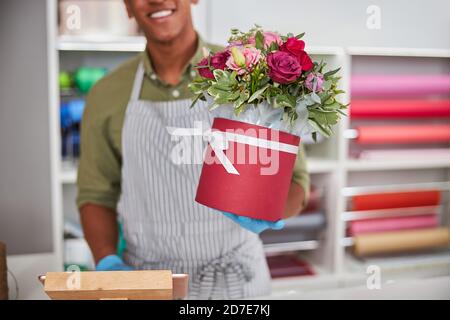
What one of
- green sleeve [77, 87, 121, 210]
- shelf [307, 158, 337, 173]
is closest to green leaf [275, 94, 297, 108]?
green sleeve [77, 87, 121, 210]

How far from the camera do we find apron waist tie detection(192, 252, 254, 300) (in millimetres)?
1269

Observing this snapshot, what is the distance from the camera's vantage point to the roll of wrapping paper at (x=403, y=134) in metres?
1.52

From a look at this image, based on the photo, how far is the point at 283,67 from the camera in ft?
2.84

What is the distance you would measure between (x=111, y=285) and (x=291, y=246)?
0.98m

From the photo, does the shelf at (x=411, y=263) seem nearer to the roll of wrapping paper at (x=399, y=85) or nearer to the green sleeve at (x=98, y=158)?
the roll of wrapping paper at (x=399, y=85)

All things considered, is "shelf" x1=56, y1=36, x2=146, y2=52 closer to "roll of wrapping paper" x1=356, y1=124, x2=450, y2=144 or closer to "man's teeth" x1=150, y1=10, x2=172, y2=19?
"man's teeth" x1=150, y1=10, x2=172, y2=19

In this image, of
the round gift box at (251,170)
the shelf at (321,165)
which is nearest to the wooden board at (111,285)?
the round gift box at (251,170)

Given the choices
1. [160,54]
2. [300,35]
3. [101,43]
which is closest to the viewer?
[300,35]

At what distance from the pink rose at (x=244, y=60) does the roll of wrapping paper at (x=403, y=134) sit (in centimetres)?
76

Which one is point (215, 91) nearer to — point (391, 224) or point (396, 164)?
point (396, 164)

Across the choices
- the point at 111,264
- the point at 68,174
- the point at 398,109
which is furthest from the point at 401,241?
the point at 68,174

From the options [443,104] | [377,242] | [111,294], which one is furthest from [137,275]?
[443,104]

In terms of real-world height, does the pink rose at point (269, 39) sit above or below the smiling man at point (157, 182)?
above

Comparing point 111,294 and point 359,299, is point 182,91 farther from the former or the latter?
point 359,299
